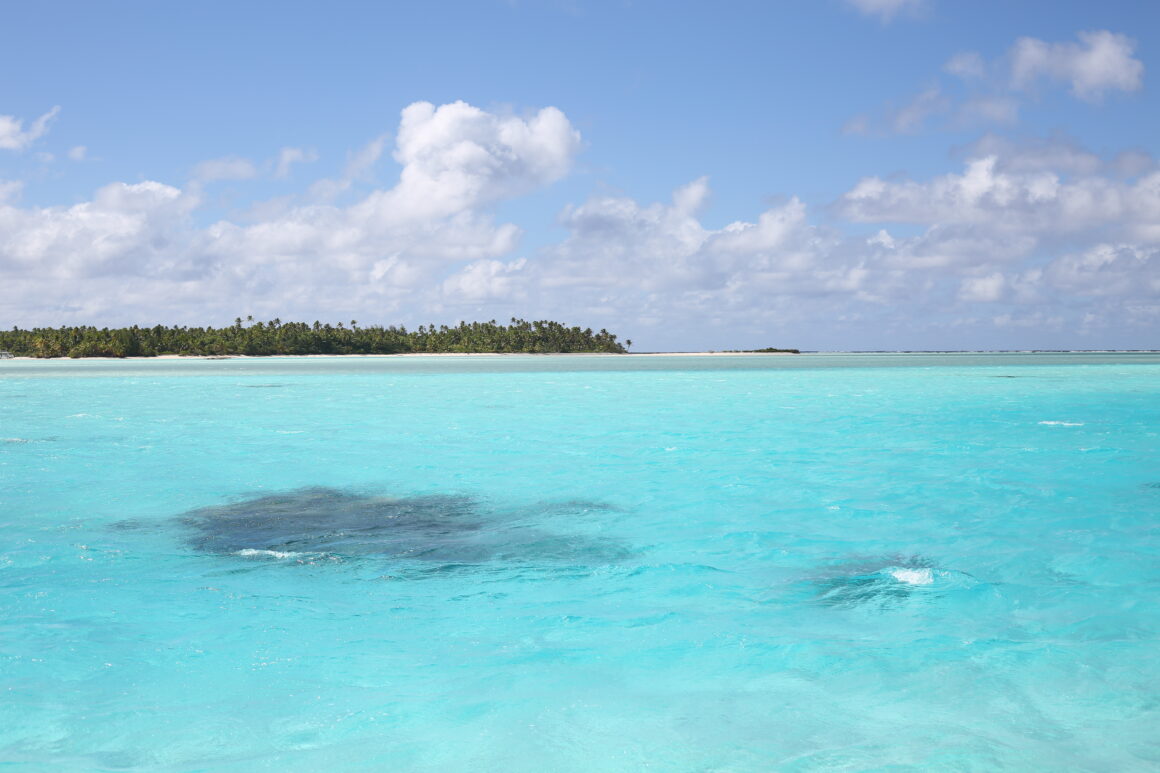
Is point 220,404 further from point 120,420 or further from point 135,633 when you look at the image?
point 135,633

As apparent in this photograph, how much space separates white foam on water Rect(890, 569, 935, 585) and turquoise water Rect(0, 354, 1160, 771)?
7cm

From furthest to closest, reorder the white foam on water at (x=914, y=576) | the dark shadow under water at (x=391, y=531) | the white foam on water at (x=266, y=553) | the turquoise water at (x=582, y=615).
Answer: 1. the dark shadow under water at (x=391, y=531)
2. the white foam on water at (x=266, y=553)
3. the white foam on water at (x=914, y=576)
4. the turquoise water at (x=582, y=615)

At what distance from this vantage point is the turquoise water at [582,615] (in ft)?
22.5

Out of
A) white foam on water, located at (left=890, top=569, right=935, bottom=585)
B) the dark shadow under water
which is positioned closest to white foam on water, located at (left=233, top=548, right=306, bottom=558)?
the dark shadow under water

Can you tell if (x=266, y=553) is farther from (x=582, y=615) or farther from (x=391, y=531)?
(x=582, y=615)

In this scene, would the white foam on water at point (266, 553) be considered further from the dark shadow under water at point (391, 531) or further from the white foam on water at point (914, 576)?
the white foam on water at point (914, 576)

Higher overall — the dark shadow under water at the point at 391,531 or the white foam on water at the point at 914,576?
the dark shadow under water at the point at 391,531

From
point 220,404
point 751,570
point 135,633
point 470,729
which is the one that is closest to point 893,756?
point 470,729

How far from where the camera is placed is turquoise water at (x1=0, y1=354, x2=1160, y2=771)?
6848 millimetres

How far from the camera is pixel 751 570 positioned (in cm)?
1233

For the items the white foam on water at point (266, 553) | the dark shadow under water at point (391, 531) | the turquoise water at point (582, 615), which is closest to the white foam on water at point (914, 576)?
the turquoise water at point (582, 615)

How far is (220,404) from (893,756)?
1955 inches

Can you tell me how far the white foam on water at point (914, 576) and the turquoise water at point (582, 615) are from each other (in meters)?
0.07

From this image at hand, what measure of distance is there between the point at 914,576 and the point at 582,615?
16.5 ft
